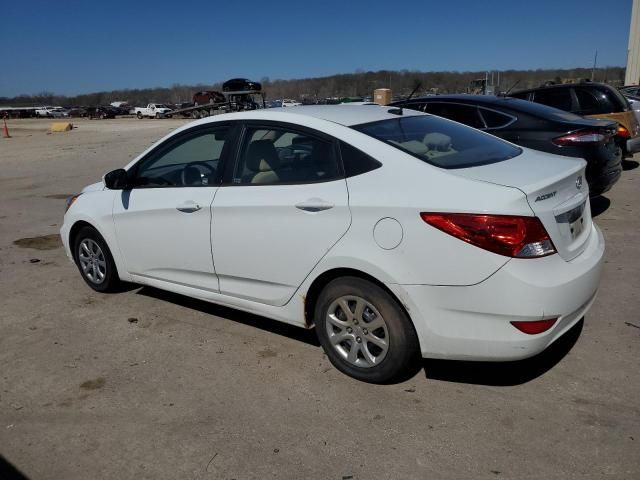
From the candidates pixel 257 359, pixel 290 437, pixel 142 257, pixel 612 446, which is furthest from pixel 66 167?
pixel 612 446

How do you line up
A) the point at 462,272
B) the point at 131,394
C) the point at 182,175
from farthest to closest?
the point at 182,175 < the point at 131,394 < the point at 462,272

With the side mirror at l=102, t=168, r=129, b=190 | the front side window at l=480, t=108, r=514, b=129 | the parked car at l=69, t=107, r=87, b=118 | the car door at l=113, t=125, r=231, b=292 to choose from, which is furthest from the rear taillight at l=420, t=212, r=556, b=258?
the parked car at l=69, t=107, r=87, b=118

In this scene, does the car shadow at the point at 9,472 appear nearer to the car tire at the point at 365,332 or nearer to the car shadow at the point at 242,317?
the car tire at the point at 365,332

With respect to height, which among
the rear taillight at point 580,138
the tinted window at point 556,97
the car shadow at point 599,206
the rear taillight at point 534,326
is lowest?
the car shadow at point 599,206

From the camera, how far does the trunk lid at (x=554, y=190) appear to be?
2.95 metres

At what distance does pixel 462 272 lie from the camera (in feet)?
9.41

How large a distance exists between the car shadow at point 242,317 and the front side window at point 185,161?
1.13 meters

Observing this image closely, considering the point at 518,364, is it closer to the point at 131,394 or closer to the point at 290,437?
the point at 290,437

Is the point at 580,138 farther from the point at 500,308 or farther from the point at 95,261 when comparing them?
the point at 95,261

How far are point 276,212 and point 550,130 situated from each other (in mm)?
4245

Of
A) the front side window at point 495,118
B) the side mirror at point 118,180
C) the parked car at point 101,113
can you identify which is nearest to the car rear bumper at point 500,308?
the side mirror at point 118,180

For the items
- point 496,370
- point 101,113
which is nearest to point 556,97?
point 496,370

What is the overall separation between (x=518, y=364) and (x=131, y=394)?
2469 mm

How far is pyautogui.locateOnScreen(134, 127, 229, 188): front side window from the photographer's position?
4.15m
